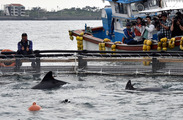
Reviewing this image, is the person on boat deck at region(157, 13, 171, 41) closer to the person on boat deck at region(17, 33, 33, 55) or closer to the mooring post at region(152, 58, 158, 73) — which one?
the mooring post at region(152, 58, 158, 73)

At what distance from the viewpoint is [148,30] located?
25203 mm

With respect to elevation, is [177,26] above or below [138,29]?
above

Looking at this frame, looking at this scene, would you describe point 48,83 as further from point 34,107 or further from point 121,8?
point 121,8

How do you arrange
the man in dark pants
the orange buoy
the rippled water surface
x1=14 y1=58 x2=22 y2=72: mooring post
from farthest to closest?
the man in dark pants
x1=14 y1=58 x2=22 y2=72: mooring post
the orange buoy
the rippled water surface

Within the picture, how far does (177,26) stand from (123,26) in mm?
10783

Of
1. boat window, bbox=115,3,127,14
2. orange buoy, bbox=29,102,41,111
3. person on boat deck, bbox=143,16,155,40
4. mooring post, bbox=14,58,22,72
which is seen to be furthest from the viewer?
boat window, bbox=115,3,127,14

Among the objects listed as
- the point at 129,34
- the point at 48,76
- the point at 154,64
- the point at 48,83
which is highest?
the point at 129,34

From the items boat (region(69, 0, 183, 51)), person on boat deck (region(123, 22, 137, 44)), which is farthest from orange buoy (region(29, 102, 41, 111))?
person on boat deck (region(123, 22, 137, 44))

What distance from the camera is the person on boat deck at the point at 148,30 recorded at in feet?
81.9

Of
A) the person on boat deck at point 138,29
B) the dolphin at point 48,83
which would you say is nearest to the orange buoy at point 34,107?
the dolphin at point 48,83

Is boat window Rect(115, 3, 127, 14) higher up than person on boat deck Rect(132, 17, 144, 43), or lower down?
higher up

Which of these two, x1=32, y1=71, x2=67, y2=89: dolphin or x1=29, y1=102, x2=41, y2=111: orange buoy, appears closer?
x1=29, y1=102, x2=41, y2=111: orange buoy

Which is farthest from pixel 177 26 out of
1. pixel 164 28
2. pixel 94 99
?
pixel 94 99

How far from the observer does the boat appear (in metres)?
25.2
